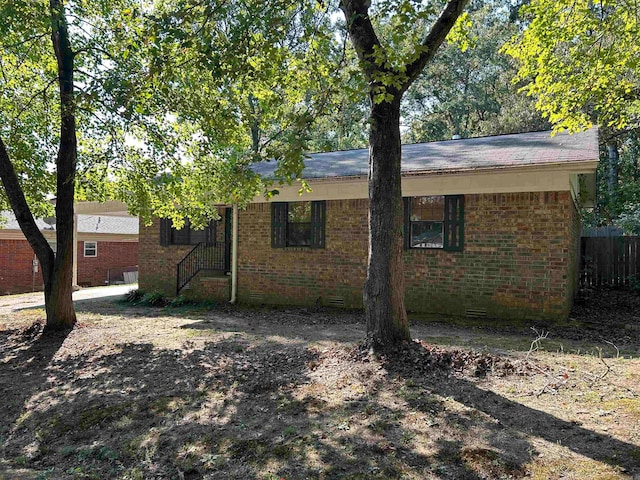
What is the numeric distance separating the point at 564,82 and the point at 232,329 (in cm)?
735

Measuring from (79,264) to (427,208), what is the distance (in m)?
18.9

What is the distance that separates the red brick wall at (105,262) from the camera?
2247 cm

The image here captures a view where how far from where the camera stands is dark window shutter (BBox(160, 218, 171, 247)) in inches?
516

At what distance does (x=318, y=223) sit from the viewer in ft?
34.8

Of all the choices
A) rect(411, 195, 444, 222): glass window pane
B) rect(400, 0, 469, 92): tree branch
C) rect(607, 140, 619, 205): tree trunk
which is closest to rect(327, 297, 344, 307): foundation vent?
rect(411, 195, 444, 222): glass window pane

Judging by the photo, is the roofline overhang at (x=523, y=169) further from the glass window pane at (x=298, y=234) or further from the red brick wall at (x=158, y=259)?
the red brick wall at (x=158, y=259)

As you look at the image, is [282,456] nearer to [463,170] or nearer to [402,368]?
[402,368]

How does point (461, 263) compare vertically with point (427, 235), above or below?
below

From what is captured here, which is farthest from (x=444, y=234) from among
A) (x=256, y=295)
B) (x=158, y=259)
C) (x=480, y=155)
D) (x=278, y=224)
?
(x=158, y=259)

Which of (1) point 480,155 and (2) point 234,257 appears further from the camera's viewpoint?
(2) point 234,257

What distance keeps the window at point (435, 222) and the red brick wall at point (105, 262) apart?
18.5m

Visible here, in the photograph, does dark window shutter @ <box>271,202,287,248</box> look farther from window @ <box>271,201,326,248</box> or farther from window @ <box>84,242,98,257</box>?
window @ <box>84,242,98,257</box>

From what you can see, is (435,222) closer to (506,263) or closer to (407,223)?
(407,223)

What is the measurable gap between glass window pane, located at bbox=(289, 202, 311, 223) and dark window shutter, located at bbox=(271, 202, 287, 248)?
0.50ft
